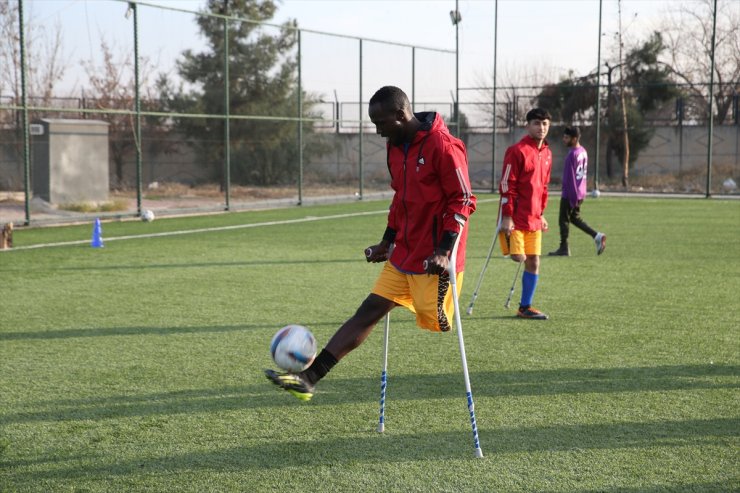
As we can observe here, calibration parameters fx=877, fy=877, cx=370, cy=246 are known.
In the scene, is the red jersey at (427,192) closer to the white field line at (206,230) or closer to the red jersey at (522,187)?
the red jersey at (522,187)

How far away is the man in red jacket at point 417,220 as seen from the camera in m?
4.71

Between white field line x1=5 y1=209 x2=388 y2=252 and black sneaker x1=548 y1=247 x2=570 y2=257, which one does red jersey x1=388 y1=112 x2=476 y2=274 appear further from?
white field line x1=5 y1=209 x2=388 y2=252

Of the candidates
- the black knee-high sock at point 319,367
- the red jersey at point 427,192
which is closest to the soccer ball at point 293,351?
the black knee-high sock at point 319,367

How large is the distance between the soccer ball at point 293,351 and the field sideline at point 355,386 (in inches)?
18.5

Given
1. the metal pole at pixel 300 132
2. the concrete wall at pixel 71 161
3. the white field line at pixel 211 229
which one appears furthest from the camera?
the metal pole at pixel 300 132

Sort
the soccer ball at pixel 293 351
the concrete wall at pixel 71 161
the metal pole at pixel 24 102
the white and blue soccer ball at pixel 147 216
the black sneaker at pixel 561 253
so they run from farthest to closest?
the concrete wall at pixel 71 161 < the white and blue soccer ball at pixel 147 216 < the metal pole at pixel 24 102 < the black sneaker at pixel 561 253 < the soccer ball at pixel 293 351

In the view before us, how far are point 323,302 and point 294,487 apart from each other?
203 inches

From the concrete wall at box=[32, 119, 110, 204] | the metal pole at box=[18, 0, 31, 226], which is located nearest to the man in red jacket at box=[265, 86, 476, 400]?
the metal pole at box=[18, 0, 31, 226]

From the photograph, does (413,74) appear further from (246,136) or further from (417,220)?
(417,220)

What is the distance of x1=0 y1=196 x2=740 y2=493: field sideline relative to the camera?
439cm

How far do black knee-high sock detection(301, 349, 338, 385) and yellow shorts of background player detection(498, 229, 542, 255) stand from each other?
4019mm

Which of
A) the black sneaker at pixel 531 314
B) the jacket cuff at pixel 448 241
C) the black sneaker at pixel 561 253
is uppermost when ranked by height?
the jacket cuff at pixel 448 241

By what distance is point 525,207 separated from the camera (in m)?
8.46

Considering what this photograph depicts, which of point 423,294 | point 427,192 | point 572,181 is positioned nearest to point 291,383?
point 423,294
